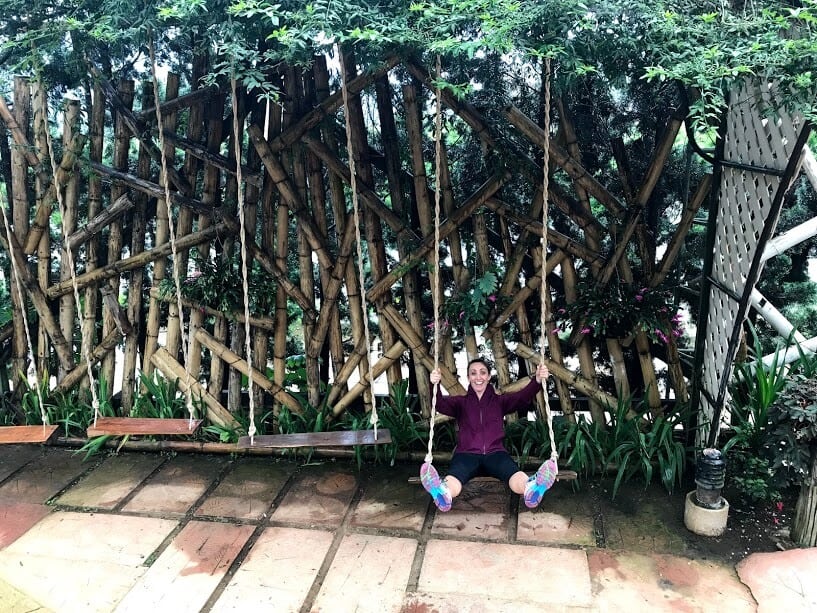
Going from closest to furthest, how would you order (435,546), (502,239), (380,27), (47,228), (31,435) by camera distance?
(380,27) → (435,546) → (31,435) → (502,239) → (47,228)

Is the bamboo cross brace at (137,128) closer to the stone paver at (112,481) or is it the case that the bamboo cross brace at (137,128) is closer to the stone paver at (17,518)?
the stone paver at (112,481)

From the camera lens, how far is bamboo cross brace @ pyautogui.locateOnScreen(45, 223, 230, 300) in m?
4.40

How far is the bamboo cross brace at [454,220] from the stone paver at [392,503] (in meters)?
1.24

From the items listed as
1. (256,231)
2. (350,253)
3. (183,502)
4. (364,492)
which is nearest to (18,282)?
(256,231)

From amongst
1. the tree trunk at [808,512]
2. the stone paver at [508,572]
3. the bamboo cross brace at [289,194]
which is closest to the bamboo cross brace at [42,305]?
the bamboo cross brace at [289,194]

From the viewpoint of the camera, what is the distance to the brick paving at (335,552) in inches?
117

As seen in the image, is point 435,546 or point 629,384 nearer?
point 435,546

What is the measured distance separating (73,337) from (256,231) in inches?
66.3

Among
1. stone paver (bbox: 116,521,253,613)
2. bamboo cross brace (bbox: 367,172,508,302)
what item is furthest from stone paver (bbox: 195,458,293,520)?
bamboo cross brace (bbox: 367,172,508,302)

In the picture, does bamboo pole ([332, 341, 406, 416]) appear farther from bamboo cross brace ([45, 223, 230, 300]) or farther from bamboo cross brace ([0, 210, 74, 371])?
bamboo cross brace ([0, 210, 74, 371])

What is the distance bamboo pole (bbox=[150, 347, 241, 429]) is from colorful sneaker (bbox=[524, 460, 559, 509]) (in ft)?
7.32

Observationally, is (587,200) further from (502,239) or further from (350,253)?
(350,253)

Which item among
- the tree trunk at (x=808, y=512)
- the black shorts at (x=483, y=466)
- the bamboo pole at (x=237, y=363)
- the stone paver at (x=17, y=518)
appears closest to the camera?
the tree trunk at (x=808, y=512)

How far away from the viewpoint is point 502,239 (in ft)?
13.9
